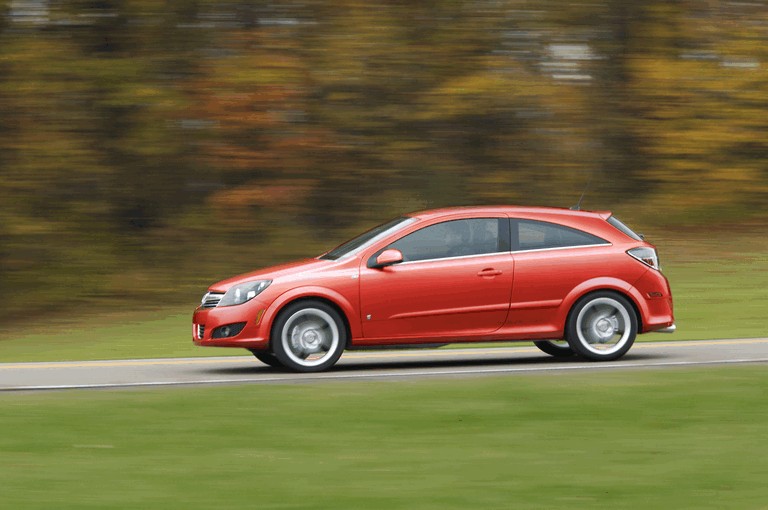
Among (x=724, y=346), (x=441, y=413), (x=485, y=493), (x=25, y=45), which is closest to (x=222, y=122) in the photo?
(x=25, y=45)

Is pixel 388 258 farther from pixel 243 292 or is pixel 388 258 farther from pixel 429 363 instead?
pixel 429 363

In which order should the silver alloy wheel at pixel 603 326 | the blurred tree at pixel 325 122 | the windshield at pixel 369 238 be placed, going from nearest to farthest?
1. the windshield at pixel 369 238
2. the silver alloy wheel at pixel 603 326
3. the blurred tree at pixel 325 122

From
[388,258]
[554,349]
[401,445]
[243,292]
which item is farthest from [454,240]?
[401,445]

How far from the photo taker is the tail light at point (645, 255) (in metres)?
13.1

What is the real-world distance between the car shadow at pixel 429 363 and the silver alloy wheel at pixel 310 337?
0.23 m

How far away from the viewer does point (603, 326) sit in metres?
13.0

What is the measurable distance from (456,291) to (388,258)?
70cm

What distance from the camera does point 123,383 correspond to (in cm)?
1189

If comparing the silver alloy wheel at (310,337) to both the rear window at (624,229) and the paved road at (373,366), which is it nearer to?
the paved road at (373,366)

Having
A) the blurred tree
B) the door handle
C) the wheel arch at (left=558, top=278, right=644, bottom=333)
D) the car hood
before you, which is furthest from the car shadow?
the blurred tree

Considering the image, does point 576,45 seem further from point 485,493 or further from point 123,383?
point 485,493

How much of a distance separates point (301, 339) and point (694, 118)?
56.1 feet

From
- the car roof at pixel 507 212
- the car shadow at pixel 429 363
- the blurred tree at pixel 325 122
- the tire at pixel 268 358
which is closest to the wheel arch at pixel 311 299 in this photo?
the car shadow at pixel 429 363

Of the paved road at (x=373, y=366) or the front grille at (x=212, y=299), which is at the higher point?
the front grille at (x=212, y=299)
